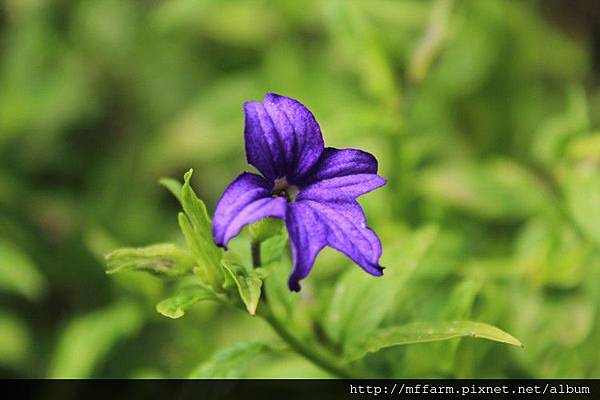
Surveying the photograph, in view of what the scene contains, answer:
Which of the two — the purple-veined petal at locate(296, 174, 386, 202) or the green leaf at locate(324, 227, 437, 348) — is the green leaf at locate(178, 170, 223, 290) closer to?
the purple-veined petal at locate(296, 174, 386, 202)

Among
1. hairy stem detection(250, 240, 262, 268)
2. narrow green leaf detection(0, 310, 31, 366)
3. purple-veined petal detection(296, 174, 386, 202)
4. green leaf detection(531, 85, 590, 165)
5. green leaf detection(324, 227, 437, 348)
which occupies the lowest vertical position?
narrow green leaf detection(0, 310, 31, 366)

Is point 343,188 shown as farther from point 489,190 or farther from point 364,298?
point 489,190

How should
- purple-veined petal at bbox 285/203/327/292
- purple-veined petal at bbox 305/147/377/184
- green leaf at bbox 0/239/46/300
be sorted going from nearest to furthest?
purple-veined petal at bbox 285/203/327/292 < purple-veined petal at bbox 305/147/377/184 < green leaf at bbox 0/239/46/300

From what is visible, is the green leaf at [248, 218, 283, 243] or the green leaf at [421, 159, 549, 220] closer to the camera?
the green leaf at [248, 218, 283, 243]

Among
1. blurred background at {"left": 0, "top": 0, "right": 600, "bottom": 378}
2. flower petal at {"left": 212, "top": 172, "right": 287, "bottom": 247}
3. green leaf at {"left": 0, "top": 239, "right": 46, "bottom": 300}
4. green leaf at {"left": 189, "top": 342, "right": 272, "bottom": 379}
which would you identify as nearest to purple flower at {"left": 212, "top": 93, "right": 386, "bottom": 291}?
flower petal at {"left": 212, "top": 172, "right": 287, "bottom": 247}

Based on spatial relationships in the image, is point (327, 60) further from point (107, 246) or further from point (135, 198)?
point (107, 246)

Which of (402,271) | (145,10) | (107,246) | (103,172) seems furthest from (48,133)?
(402,271)

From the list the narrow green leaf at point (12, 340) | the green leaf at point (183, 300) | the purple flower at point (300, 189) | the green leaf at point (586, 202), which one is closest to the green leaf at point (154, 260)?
the green leaf at point (183, 300)
